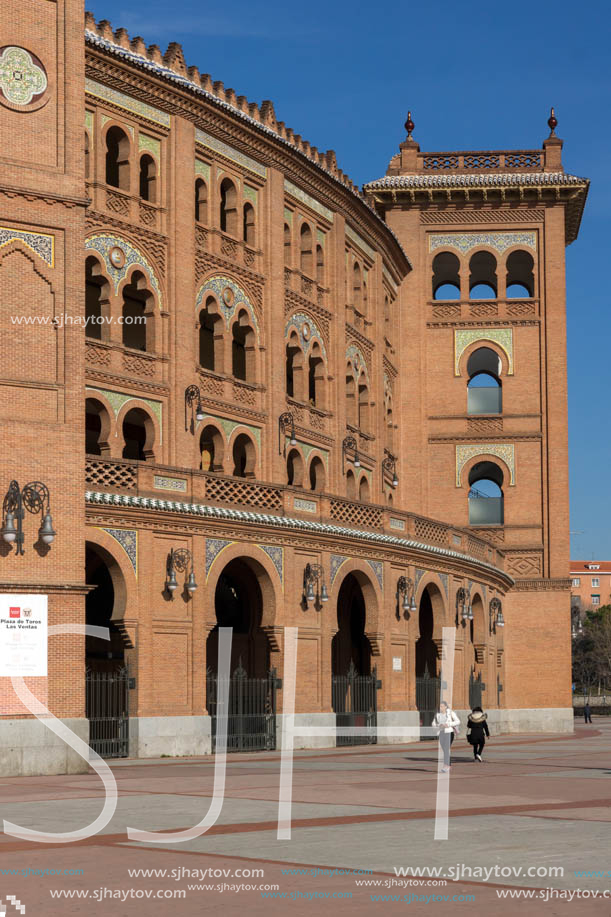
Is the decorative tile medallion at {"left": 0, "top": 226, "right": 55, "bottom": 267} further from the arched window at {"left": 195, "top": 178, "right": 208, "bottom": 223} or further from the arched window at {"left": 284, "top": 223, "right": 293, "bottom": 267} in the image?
the arched window at {"left": 284, "top": 223, "right": 293, "bottom": 267}

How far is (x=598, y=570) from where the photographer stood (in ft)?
619

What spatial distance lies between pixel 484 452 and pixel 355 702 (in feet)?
62.1

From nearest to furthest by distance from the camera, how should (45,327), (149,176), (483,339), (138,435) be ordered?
(45,327)
(149,176)
(138,435)
(483,339)

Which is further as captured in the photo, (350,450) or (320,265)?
(350,450)

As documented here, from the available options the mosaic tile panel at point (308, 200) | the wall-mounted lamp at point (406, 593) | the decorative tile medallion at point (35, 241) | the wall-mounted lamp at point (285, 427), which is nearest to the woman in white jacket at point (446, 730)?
the decorative tile medallion at point (35, 241)

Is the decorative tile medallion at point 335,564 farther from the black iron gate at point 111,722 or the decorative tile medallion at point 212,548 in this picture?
the black iron gate at point 111,722

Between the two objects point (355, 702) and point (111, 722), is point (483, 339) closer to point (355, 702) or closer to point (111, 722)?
point (355, 702)

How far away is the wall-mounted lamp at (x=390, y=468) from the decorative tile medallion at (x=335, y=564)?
526 inches

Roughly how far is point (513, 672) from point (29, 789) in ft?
113

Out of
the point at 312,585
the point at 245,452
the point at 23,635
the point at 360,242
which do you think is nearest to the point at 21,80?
the point at 23,635

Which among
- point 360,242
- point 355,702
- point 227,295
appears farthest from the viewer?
point 360,242

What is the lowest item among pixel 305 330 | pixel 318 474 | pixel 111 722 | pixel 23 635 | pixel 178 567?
pixel 111 722

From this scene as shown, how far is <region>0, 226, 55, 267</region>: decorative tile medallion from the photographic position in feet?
87.3

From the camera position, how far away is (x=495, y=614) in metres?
50.2
